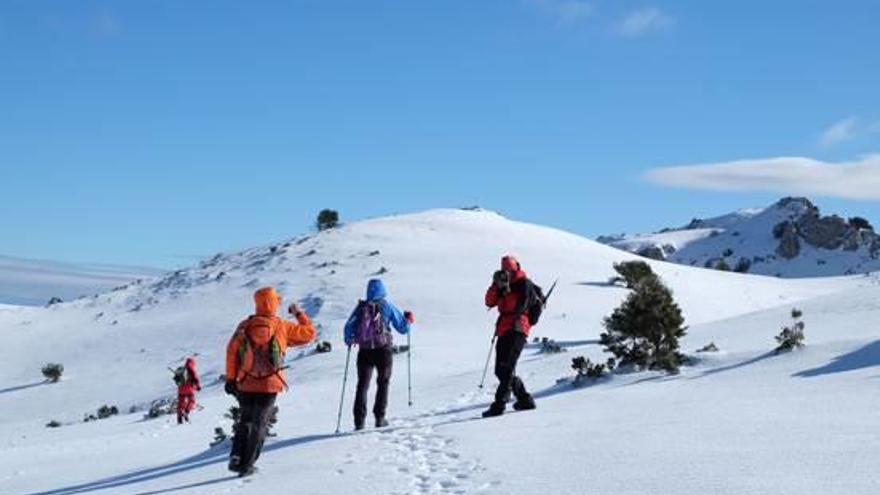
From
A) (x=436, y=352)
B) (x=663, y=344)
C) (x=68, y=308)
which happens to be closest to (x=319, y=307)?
(x=436, y=352)

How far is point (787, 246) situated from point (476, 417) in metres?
87.7

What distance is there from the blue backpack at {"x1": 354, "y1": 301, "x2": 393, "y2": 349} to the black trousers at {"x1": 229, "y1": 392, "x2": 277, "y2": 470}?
2.41 m

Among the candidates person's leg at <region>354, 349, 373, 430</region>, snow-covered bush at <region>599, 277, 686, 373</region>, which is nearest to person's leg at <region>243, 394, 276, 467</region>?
person's leg at <region>354, 349, 373, 430</region>

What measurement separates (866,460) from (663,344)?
26.7ft

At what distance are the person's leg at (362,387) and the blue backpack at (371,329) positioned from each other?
5.2 inches

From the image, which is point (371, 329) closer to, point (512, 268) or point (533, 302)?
point (512, 268)

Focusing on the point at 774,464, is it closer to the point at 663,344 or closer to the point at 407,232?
the point at 663,344

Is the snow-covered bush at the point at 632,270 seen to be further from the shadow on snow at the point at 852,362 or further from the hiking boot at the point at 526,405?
the hiking boot at the point at 526,405

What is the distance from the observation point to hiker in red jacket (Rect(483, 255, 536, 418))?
11.0 m

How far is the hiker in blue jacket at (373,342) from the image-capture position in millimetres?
11133

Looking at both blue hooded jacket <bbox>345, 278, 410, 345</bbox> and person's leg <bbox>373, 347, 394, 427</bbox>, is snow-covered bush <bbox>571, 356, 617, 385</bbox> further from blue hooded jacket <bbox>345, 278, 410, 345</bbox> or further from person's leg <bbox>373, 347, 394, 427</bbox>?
person's leg <bbox>373, 347, 394, 427</bbox>

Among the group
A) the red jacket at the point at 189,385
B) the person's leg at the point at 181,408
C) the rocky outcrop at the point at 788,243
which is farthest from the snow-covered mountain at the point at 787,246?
the person's leg at the point at 181,408

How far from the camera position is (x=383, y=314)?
36.8ft

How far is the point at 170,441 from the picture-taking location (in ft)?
45.0
